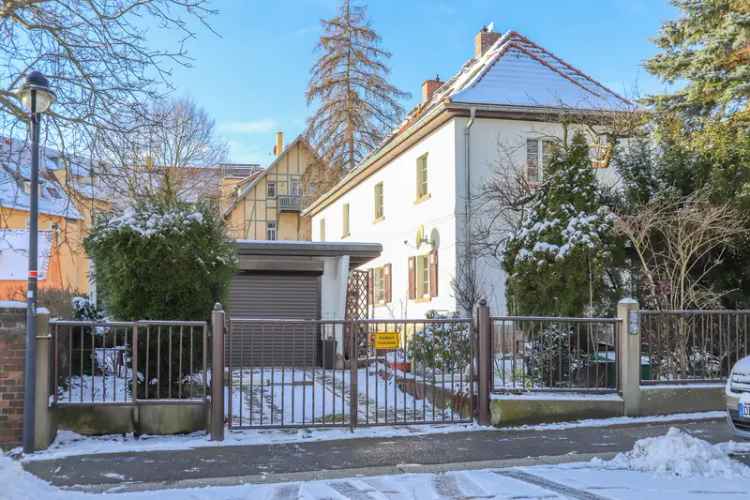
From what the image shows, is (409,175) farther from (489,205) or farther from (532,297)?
(532,297)

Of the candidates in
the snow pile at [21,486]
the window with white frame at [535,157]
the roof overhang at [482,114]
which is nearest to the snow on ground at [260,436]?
the snow pile at [21,486]

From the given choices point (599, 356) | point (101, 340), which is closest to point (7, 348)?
point (101, 340)

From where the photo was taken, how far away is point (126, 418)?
8.73 metres

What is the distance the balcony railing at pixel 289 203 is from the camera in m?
46.0

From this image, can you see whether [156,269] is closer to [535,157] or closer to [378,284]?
[535,157]

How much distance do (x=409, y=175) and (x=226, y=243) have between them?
44.2ft

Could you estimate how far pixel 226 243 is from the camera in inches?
395

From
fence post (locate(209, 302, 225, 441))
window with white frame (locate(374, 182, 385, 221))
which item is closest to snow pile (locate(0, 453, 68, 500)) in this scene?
fence post (locate(209, 302, 225, 441))

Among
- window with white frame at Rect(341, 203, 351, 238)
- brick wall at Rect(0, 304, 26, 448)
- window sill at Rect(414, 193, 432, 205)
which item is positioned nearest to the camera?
brick wall at Rect(0, 304, 26, 448)

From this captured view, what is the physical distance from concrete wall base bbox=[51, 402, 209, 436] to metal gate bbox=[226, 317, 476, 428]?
0.62 meters

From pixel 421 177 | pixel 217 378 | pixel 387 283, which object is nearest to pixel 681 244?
pixel 217 378

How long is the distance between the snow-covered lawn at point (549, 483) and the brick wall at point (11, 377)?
164 centimetres

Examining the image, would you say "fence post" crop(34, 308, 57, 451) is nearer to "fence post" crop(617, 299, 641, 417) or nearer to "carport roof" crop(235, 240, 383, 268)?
"fence post" crop(617, 299, 641, 417)

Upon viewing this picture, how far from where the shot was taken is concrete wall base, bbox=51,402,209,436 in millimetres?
8688
